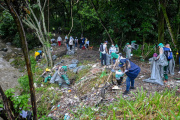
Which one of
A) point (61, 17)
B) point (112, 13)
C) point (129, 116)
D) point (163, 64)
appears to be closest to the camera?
point (129, 116)

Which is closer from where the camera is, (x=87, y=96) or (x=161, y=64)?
(x=161, y=64)

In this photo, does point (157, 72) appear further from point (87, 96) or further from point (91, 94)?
→ point (87, 96)

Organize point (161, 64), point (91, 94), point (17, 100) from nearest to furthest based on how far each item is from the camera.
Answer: point (17, 100) < point (161, 64) < point (91, 94)

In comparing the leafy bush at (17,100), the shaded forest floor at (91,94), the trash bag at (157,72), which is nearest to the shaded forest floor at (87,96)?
the shaded forest floor at (91,94)

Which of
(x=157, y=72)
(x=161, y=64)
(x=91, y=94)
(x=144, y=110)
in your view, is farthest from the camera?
(x=157, y=72)

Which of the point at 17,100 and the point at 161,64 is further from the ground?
the point at 161,64

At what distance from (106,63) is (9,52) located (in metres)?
11.0

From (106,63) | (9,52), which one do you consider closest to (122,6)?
→ (106,63)

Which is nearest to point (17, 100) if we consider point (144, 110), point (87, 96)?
point (144, 110)

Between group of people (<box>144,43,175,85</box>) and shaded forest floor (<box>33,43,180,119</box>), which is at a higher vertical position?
group of people (<box>144,43,175,85</box>)

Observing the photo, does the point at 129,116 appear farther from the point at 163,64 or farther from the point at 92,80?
the point at 92,80

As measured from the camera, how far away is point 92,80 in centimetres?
631

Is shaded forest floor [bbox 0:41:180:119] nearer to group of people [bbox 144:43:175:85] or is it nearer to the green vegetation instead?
the green vegetation

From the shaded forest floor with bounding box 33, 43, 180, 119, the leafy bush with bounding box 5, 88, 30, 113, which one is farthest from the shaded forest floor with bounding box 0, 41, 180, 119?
the leafy bush with bounding box 5, 88, 30, 113
